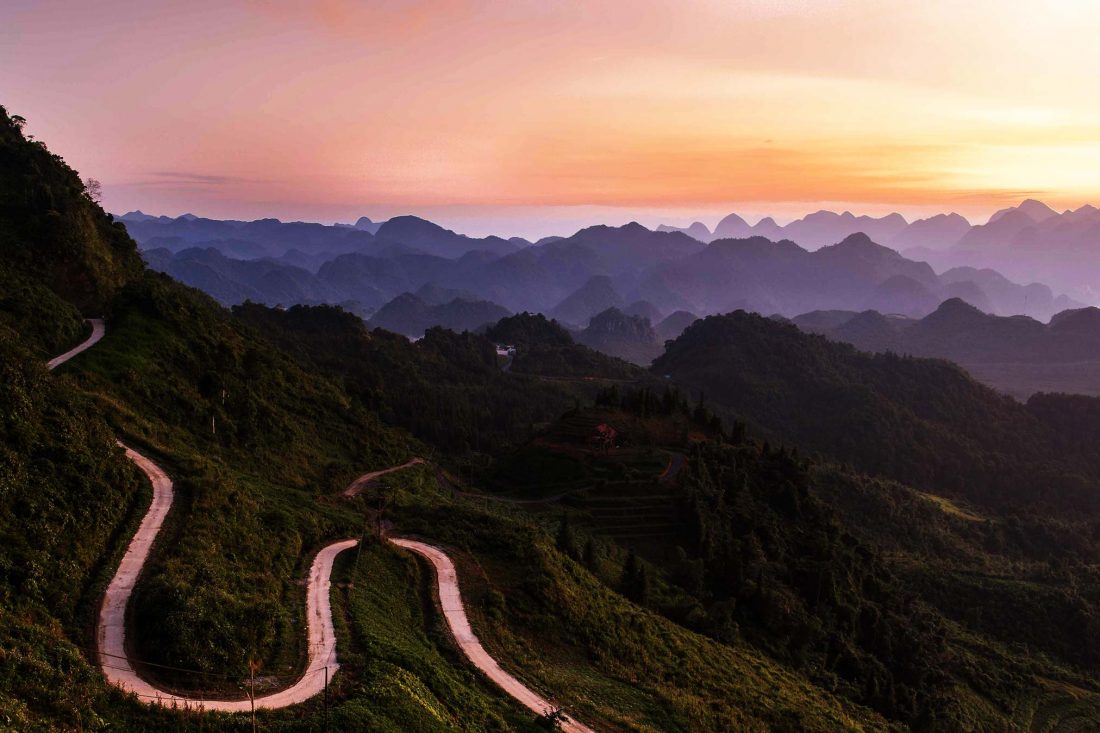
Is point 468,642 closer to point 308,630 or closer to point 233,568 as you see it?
point 308,630

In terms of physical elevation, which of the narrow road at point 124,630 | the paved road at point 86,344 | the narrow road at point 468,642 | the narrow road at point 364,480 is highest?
the paved road at point 86,344

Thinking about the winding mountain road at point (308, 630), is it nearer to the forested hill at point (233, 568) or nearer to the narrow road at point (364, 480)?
the forested hill at point (233, 568)

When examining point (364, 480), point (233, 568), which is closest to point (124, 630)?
point (233, 568)

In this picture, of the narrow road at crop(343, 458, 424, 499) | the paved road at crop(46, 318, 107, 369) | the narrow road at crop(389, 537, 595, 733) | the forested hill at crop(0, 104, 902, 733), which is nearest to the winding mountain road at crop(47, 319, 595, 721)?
the narrow road at crop(389, 537, 595, 733)

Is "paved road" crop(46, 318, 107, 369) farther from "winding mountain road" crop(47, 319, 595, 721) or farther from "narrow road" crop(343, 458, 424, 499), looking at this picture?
"narrow road" crop(343, 458, 424, 499)

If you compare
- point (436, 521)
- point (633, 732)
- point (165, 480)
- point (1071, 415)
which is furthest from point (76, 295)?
point (1071, 415)

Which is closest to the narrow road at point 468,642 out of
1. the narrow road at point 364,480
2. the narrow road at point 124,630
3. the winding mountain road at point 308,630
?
the winding mountain road at point 308,630

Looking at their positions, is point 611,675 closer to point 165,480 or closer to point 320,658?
point 320,658
